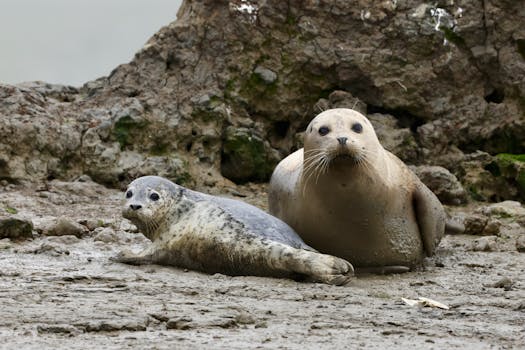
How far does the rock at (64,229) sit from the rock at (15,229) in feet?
0.75

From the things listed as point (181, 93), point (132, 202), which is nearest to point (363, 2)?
point (181, 93)

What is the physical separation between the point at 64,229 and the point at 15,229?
0.48 meters

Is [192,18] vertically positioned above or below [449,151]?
above

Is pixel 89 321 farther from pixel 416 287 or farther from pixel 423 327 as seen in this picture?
pixel 416 287

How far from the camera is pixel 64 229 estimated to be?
7.53 meters

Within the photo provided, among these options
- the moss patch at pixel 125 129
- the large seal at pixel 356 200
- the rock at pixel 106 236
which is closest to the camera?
the large seal at pixel 356 200

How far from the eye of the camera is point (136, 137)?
36.5 feet

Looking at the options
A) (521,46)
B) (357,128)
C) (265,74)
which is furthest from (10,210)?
(521,46)

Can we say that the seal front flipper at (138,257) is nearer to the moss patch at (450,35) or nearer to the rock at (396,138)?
the rock at (396,138)

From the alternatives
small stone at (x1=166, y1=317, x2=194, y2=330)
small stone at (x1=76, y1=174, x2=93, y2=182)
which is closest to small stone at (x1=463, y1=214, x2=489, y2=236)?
small stone at (x1=76, y1=174, x2=93, y2=182)

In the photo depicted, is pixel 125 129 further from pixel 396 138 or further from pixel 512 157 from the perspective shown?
pixel 512 157

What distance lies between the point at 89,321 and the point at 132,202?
2.74 metres

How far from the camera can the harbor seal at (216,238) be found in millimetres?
A: 5820

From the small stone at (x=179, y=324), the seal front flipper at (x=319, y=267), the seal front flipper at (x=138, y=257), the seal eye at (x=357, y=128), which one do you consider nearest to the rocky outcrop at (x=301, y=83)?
the seal front flipper at (x=138, y=257)
